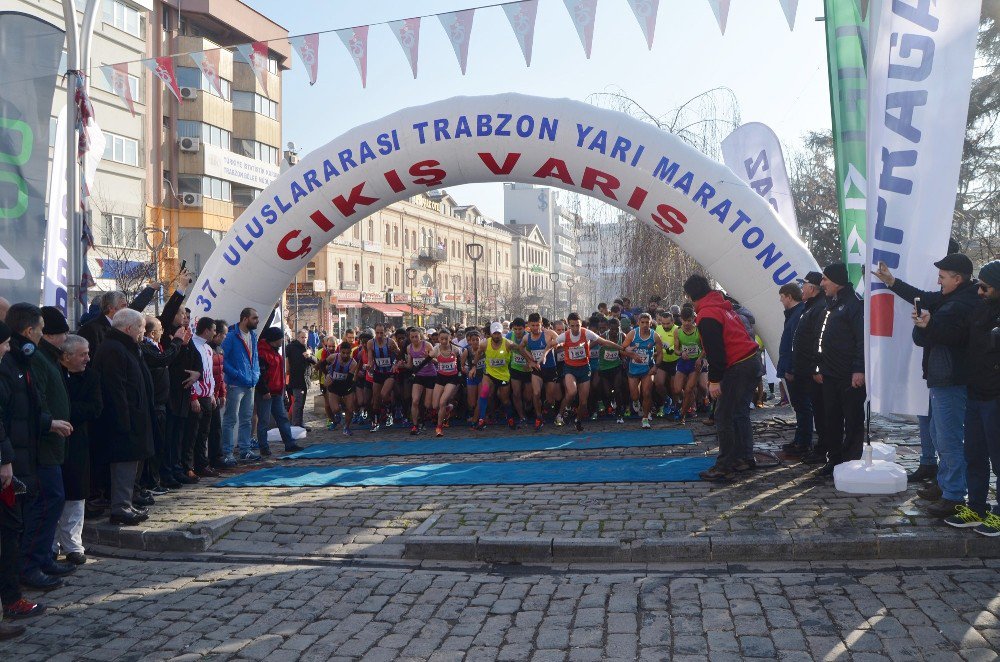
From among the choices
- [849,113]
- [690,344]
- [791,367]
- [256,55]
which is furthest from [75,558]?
[690,344]

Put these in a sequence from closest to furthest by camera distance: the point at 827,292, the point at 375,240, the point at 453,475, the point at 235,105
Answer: the point at 827,292, the point at 453,475, the point at 235,105, the point at 375,240

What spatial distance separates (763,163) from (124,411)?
428 inches

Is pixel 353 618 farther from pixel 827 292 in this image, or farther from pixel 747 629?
pixel 827 292

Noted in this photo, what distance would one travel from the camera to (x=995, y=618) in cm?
415

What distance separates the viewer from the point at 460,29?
10203 mm

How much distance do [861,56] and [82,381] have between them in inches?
302

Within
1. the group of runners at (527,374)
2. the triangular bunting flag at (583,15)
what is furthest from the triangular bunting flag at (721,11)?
the group of runners at (527,374)

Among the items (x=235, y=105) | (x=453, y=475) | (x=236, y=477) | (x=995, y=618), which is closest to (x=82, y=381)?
(x=236, y=477)

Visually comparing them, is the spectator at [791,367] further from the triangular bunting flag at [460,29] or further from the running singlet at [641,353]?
the triangular bunting flag at [460,29]

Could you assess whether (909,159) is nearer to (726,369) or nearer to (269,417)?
(726,369)

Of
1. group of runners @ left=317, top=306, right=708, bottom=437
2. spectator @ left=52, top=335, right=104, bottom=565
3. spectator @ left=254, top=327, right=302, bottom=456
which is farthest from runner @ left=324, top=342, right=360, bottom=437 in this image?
spectator @ left=52, top=335, right=104, bottom=565

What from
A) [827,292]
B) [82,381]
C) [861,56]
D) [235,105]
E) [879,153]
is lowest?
[82,381]

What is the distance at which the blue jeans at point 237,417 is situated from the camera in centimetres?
988

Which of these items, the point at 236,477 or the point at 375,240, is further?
the point at 375,240
